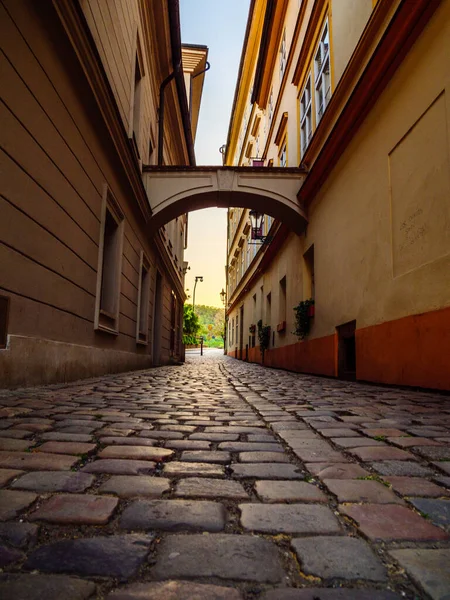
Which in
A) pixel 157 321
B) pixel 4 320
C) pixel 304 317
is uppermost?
pixel 157 321

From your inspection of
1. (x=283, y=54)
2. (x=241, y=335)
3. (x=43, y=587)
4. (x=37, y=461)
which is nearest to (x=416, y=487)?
(x=43, y=587)

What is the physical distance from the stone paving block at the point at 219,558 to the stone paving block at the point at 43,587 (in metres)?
0.15

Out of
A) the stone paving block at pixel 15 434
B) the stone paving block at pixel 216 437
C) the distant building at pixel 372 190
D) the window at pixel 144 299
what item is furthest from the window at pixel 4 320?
the window at pixel 144 299

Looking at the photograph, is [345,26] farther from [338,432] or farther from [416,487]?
[416,487]

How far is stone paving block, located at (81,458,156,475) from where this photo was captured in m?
1.66

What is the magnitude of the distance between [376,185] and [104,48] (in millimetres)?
4282

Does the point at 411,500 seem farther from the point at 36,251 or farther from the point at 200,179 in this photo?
the point at 200,179

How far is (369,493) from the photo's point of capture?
1.47 m

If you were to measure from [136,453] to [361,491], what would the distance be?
97 cm

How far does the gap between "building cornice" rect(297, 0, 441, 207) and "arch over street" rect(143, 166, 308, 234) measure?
4.19 ft

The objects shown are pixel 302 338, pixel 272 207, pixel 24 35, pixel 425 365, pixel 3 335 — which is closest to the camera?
pixel 3 335

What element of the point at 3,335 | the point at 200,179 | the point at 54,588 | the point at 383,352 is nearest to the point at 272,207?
the point at 200,179

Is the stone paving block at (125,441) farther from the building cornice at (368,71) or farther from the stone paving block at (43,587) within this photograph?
the building cornice at (368,71)

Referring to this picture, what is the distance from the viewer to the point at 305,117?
1041 cm
